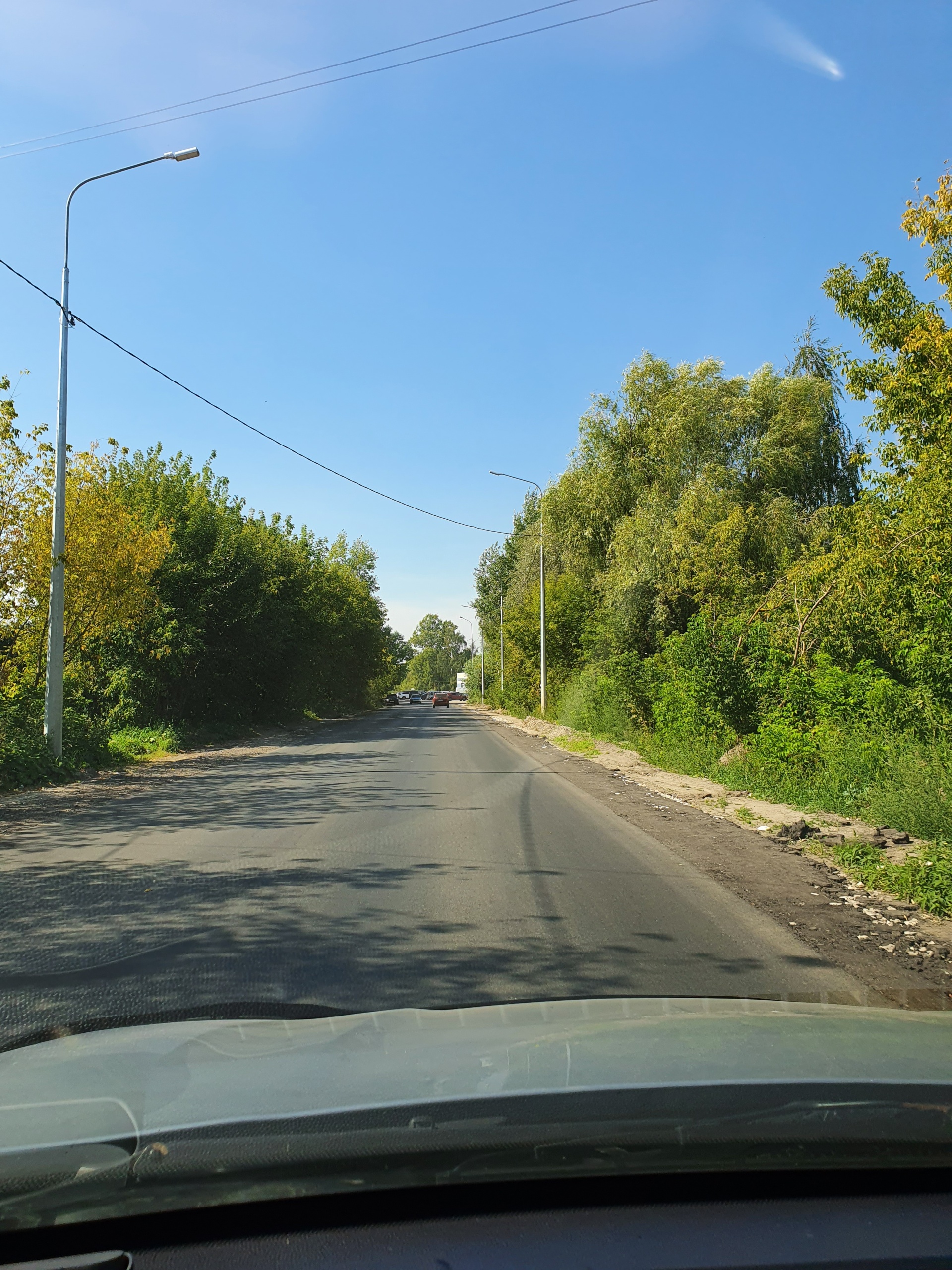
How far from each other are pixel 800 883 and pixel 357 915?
13.3ft

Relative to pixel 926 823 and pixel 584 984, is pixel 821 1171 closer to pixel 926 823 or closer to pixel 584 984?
pixel 584 984

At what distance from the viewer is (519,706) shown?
5156 cm

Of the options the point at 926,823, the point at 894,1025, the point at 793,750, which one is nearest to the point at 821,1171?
the point at 894,1025

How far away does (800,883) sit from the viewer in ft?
27.0

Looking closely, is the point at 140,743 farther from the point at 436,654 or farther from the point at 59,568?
the point at 436,654

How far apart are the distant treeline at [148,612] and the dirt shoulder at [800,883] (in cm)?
1029

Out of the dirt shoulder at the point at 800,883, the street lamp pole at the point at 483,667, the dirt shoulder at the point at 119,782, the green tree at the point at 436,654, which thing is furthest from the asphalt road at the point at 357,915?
the green tree at the point at 436,654

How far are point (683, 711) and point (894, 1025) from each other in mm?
16205

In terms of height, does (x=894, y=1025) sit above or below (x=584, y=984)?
above

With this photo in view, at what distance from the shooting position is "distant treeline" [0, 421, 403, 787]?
56.5ft

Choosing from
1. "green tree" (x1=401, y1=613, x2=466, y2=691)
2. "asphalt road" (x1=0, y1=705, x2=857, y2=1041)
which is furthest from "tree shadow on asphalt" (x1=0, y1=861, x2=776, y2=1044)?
"green tree" (x1=401, y1=613, x2=466, y2=691)

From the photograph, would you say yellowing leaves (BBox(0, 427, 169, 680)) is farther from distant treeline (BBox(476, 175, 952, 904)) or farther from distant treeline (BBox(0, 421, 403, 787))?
distant treeline (BBox(476, 175, 952, 904))

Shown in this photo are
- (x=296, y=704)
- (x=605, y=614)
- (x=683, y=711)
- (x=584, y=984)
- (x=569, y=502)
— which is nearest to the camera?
(x=584, y=984)

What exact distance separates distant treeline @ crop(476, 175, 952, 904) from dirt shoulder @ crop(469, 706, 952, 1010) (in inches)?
32.9
